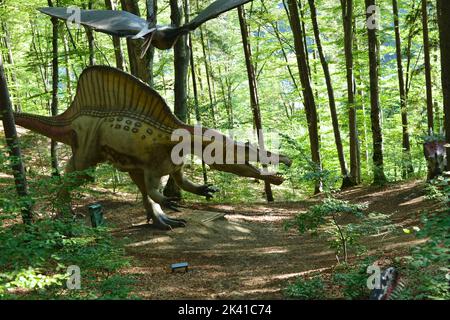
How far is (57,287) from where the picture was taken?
4918mm

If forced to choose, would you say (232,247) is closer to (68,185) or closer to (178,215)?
(178,215)

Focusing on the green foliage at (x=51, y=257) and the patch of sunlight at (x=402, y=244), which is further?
the patch of sunlight at (x=402, y=244)

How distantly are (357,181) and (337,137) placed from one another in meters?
1.56

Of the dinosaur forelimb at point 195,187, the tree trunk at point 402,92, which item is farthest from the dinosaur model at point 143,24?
the tree trunk at point 402,92

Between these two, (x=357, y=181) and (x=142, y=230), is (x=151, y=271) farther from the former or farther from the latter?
(x=357, y=181)

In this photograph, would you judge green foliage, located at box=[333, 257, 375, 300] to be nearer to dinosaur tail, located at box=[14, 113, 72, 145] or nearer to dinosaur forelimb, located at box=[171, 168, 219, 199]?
dinosaur forelimb, located at box=[171, 168, 219, 199]

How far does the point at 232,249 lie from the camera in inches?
310

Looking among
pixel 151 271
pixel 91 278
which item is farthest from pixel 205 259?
pixel 91 278

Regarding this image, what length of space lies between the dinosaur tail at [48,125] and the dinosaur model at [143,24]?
2049mm

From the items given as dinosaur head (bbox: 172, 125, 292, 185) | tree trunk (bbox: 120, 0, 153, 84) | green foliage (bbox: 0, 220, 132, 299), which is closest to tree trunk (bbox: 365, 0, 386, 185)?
tree trunk (bbox: 120, 0, 153, 84)

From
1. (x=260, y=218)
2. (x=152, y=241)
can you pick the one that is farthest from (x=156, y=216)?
(x=260, y=218)

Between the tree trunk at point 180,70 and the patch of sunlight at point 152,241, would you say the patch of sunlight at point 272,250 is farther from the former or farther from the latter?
the tree trunk at point 180,70

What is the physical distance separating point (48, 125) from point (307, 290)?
19.1ft

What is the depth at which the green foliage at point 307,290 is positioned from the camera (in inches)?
192
